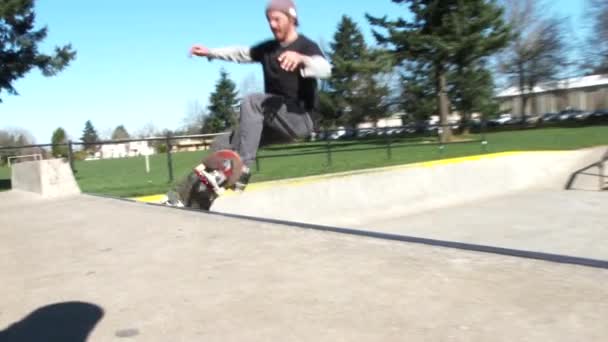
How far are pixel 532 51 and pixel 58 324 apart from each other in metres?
48.9

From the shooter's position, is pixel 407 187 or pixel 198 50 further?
pixel 407 187

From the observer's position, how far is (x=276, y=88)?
426 cm

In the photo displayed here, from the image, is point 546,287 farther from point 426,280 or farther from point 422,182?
point 422,182

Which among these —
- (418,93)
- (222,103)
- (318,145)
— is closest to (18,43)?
(318,145)

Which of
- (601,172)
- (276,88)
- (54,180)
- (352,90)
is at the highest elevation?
(352,90)

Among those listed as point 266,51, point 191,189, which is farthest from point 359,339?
point 191,189

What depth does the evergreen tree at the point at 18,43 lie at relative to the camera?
13180 millimetres

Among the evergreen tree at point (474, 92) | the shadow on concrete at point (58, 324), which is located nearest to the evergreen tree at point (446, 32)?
the evergreen tree at point (474, 92)

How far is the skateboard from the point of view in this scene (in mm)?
4543

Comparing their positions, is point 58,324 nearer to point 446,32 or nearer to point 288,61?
point 288,61

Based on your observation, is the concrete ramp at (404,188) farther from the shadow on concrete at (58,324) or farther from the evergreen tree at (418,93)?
the evergreen tree at (418,93)

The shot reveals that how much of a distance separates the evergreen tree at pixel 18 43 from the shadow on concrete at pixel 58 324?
41.4 ft

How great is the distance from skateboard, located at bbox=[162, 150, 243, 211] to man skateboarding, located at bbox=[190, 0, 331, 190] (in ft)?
0.31

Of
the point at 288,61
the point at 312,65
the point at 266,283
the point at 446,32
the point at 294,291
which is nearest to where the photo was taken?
the point at 294,291
